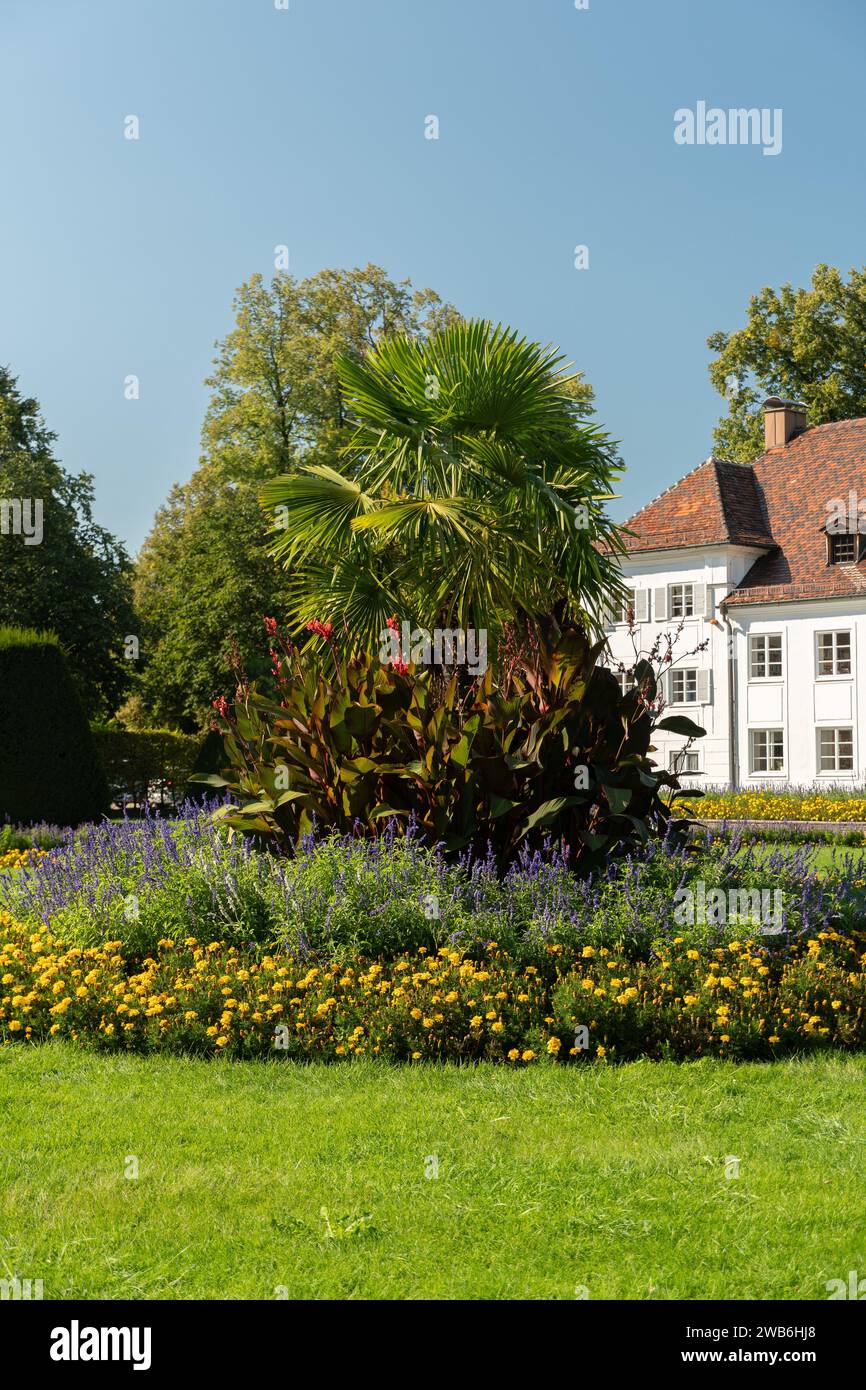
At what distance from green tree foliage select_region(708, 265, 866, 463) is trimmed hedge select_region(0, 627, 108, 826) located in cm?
3240

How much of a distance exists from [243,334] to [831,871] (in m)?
37.0

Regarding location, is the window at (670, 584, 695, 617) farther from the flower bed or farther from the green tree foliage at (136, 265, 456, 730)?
the flower bed

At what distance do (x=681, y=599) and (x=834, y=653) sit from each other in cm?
516

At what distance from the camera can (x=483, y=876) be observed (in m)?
8.80

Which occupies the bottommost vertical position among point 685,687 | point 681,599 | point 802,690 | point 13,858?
point 13,858

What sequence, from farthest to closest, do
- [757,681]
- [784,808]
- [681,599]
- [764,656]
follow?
[681,599] → [764,656] → [757,681] → [784,808]

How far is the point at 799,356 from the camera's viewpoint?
4647cm

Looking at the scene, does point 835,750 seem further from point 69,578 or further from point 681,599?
point 69,578

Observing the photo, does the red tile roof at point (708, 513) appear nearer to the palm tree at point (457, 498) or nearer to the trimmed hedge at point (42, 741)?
the trimmed hedge at point (42, 741)

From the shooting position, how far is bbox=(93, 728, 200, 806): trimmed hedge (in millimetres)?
32344

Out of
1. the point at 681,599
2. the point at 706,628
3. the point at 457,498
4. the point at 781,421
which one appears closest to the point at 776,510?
the point at 781,421

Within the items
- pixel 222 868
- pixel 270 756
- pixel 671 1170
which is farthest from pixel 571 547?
pixel 671 1170

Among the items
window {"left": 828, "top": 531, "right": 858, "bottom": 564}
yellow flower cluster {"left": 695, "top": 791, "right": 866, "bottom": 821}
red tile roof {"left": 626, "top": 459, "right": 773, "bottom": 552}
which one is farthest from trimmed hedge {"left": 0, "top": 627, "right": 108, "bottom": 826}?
window {"left": 828, "top": 531, "right": 858, "bottom": 564}
